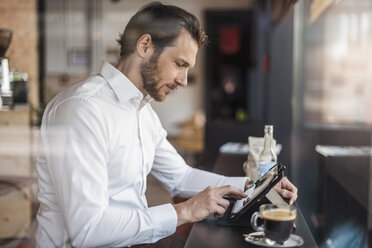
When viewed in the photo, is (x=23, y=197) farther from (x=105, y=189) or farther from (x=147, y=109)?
(x=105, y=189)

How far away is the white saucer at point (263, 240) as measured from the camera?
118cm

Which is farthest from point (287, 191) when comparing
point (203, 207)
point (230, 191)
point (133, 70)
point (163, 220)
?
point (133, 70)

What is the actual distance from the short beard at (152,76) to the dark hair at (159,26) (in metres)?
0.04

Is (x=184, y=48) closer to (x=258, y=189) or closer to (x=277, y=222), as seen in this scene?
(x=258, y=189)

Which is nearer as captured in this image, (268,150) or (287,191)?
(287,191)

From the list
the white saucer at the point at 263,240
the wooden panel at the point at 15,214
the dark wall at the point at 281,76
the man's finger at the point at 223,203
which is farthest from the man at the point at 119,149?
the dark wall at the point at 281,76

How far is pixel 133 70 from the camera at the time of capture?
1541 millimetres

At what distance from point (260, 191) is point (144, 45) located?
607mm

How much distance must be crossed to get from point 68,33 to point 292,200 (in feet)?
29.7

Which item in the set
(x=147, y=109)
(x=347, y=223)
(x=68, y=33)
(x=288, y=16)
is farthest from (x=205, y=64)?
(x=147, y=109)

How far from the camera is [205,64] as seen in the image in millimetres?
9727

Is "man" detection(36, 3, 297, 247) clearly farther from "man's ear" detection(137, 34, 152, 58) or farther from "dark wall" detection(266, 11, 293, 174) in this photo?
"dark wall" detection(266, 11, 293, 174)

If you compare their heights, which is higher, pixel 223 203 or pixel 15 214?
pixel 223 203

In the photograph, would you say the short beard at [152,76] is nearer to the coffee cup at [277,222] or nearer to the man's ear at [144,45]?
the man's ear at [144,45]
